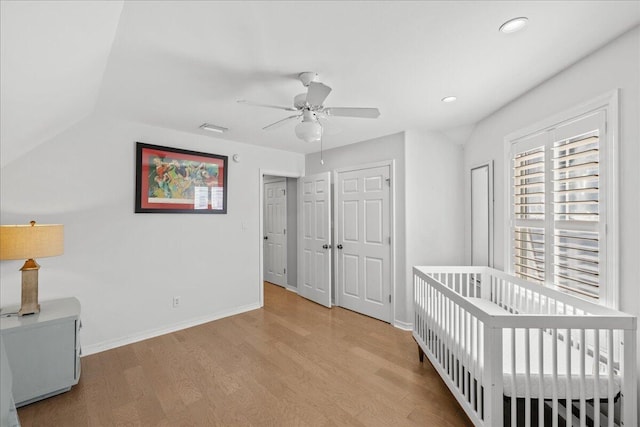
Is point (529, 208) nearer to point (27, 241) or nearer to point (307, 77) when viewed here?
point (307, 77)

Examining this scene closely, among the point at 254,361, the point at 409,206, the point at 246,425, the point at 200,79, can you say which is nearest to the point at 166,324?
the point at 254,361

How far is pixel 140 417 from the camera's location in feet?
6.13

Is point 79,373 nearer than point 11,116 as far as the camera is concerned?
No

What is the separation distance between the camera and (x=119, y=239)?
2.87 metres

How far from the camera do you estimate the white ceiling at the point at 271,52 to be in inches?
51.1

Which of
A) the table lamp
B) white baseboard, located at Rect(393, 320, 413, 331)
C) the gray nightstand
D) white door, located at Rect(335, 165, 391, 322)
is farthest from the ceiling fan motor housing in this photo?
white baseboard, located at Rect(393, 320, 413, 331)

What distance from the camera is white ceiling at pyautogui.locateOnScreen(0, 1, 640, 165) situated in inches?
51.1

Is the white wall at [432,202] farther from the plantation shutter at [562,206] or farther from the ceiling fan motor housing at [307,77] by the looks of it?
the ceiling fan motor housing at [307,77]

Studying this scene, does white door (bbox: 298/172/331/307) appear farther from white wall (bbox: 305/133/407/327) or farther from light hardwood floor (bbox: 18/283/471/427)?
light hardwood floor (bbox: 18/283/471/427)

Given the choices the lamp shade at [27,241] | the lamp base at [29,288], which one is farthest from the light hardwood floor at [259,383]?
the lamp shade at [27,241]

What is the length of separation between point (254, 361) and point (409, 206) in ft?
7.72

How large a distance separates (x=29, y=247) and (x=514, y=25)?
346 cm

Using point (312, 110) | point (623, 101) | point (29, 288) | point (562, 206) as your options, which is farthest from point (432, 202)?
point (29, 288)

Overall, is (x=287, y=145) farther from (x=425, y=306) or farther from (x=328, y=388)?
(x=328, y=388)
